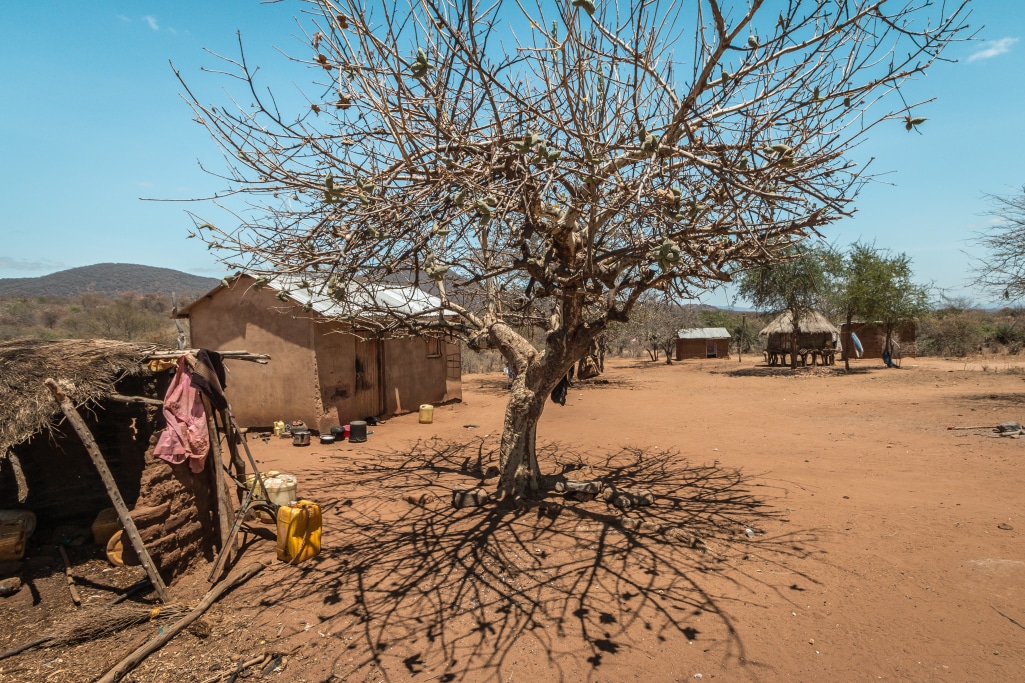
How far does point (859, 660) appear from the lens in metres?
3.40

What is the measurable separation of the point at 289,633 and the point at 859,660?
380 centimetres

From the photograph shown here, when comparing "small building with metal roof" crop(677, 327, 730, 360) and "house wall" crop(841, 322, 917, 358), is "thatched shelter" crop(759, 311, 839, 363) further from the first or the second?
"small building with metal roof" crop(677, 327, 730, 360)

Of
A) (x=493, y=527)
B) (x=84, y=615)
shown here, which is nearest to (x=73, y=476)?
(x=84, y=615)

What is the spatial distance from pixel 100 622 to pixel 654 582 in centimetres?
420

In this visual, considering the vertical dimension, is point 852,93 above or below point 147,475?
above

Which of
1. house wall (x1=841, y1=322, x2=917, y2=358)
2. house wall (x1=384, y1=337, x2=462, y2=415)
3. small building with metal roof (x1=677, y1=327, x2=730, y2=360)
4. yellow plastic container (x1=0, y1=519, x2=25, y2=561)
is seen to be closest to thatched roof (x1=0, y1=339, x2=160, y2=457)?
yellow plastic container (x1=0, y1=519, x2=25, y2=561)

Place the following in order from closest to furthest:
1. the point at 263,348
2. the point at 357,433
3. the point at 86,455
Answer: the point at 86,455, the point at 357,433, the point at 263,348

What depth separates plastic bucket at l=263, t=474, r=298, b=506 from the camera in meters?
6.25

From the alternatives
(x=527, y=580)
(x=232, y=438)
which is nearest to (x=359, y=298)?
(x=232, y=438)

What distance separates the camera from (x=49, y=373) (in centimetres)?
461

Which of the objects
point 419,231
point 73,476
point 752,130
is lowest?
point 73,476

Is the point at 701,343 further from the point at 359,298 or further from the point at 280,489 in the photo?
the point at 280,489

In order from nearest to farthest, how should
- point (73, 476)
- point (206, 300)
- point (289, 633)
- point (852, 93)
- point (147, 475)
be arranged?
point (852, 93) < point (289, 633) < point (147, 475) < point (73, 476) < point (206, 300)

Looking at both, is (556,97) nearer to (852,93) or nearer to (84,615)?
(852,93)
